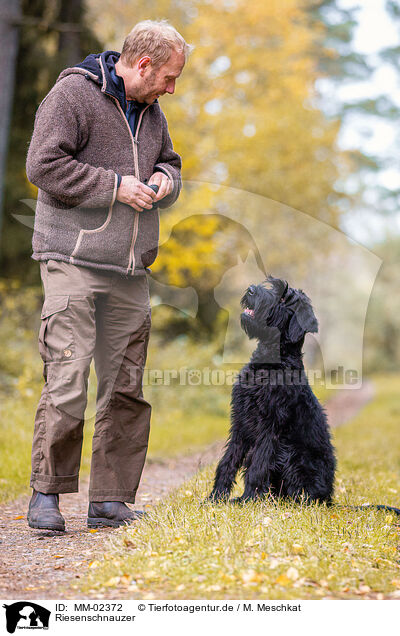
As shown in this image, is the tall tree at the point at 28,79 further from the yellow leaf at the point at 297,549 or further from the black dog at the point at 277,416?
the yellow leaf at the point at 297,549

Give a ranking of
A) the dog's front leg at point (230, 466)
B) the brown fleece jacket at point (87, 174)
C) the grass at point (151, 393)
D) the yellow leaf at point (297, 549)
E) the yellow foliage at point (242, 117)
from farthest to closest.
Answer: the yellow foliage at point (242, 117) → the grass at point (151, 393) → the dog's front leg at point (230, 466) → the brown fleece jacket at point (87, 174) → the yellow leaf at point (297, 549)

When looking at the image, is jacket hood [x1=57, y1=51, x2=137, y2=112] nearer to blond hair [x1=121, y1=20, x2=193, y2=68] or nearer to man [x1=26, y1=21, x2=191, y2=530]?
man [x1=26, y1=21, x2=191, y2=530]

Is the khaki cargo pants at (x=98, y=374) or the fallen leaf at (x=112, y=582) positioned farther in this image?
the khaki cargo pants at (x=98, y=374)

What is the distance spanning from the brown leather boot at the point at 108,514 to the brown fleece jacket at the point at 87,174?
1.23 m

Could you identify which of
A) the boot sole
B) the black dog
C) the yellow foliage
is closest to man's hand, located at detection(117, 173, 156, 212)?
the black dog

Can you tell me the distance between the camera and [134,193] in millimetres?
3215

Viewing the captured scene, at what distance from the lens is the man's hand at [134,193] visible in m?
3.21

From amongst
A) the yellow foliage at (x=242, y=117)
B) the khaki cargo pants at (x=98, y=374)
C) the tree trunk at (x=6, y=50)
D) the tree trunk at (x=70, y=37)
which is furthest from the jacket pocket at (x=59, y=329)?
the tree trunk at (x=70, y=37)

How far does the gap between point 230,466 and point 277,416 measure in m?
0.39

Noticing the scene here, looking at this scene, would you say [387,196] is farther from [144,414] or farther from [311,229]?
[144,414]

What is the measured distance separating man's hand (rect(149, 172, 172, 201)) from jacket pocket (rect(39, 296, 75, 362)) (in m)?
0.71
